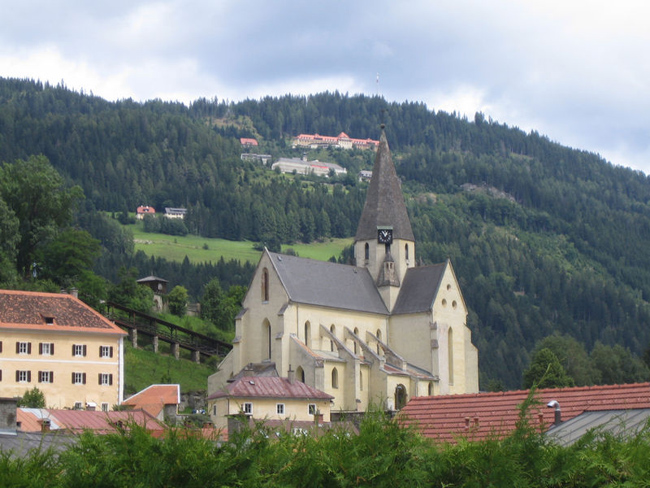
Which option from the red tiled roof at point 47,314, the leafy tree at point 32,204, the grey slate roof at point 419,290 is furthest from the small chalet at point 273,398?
the leafy tree at point 32,204

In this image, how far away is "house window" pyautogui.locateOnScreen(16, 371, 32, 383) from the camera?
74375 millimetres

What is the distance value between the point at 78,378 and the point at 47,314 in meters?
5.02

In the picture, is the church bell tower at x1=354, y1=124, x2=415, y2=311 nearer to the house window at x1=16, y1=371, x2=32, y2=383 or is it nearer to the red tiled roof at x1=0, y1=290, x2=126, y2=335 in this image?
the red tiled roof at x1=0, y1=290, x2=126, y2=335

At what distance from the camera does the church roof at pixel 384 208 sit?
94500 millimetres

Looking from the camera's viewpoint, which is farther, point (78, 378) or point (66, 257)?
point (66, 257)

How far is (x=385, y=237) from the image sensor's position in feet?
309

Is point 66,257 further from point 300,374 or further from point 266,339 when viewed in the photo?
point 300,374

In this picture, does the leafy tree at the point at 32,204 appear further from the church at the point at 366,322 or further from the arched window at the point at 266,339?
the arched window at the point at 266,339

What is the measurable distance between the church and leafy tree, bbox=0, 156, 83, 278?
80.6ft

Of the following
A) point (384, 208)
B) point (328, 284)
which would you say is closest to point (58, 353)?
point (328, 284)

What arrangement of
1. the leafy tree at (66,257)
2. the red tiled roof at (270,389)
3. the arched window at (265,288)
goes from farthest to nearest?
the leafy tree at (66,257) < the arched window at (265,288) < the red tiled roof at (270,389)

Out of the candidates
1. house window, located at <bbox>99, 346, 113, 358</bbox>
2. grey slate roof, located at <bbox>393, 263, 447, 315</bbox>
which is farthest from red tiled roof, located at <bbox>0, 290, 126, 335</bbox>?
grey slate roof, located at <bbox>393, 263, 447, 315</bbox>

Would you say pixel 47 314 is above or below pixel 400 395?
above

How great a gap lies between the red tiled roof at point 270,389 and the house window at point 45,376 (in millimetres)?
11522
